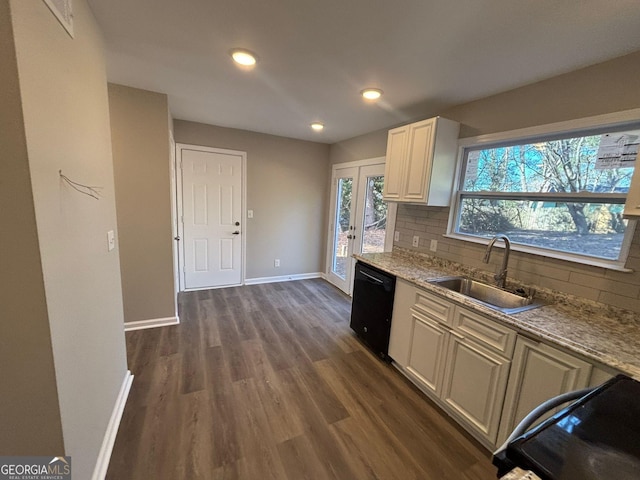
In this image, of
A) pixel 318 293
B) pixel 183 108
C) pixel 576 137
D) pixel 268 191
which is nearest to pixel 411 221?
pixel 576 137

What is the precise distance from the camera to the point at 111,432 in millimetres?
1567

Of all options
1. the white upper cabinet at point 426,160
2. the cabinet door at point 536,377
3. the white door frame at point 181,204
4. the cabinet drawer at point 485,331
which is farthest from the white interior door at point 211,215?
the cabinet door at point 536,377

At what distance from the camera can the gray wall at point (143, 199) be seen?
8.08 ft

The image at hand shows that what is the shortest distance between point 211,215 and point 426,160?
3.00 m

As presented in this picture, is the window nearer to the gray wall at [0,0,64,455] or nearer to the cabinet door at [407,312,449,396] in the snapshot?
the cabinet door at [407,312,449,396]

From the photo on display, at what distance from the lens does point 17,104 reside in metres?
0.79

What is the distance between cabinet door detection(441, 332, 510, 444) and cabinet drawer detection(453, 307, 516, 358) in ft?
0.16

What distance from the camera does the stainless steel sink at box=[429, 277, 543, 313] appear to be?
71.5 inches

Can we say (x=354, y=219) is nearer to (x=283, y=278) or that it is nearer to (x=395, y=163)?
(x=395, y=163)

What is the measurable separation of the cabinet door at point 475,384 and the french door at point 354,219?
66.4 inches

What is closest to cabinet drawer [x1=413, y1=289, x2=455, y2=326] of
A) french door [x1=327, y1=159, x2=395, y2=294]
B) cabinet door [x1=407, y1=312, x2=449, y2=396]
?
cabinet door [x1=407, y1=312, x2=449, y2=396]

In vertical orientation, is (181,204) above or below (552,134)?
below

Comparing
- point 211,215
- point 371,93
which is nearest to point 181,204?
point 211,215

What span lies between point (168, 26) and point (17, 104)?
3.61 feet
